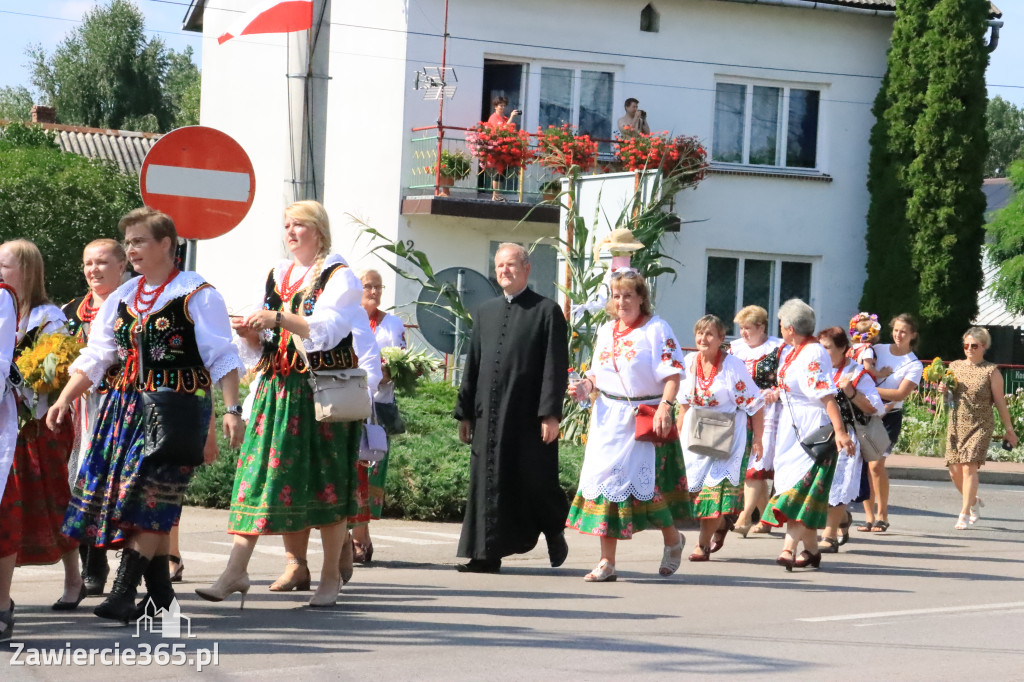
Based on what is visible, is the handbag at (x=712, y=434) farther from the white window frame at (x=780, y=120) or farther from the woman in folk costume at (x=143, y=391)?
the white window frame at (x=780, y=120)

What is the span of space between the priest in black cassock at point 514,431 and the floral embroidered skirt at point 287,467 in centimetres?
191

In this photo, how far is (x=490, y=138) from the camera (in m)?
22.0

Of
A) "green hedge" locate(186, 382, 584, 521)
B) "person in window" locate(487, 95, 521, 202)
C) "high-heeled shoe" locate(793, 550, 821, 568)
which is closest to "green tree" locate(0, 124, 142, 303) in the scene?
"person in window" locate(487, 95, 521, 202)

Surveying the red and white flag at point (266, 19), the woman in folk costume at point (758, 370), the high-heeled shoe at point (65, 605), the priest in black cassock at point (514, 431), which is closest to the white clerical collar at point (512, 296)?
the priest in black cassock at point (514, 431)

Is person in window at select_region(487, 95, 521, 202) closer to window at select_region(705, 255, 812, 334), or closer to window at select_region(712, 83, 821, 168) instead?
window at select_region(712, 83, 821, 168)

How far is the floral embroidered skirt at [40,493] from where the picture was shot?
706 cm

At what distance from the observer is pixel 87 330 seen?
8188 mm

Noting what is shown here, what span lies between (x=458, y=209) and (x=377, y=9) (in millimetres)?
3445

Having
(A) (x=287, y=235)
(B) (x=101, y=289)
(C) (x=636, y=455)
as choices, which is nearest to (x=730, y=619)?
(C) (x=636, y=455)

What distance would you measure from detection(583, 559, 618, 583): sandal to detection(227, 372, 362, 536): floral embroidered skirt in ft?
7.63

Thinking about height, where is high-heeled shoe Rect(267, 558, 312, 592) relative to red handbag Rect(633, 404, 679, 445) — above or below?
below

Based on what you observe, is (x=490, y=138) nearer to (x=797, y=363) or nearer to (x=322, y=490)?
(x=797, y=363)

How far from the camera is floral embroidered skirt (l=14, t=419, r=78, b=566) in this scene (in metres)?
7.06

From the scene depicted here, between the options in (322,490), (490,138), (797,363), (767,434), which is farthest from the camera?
(490,138)
